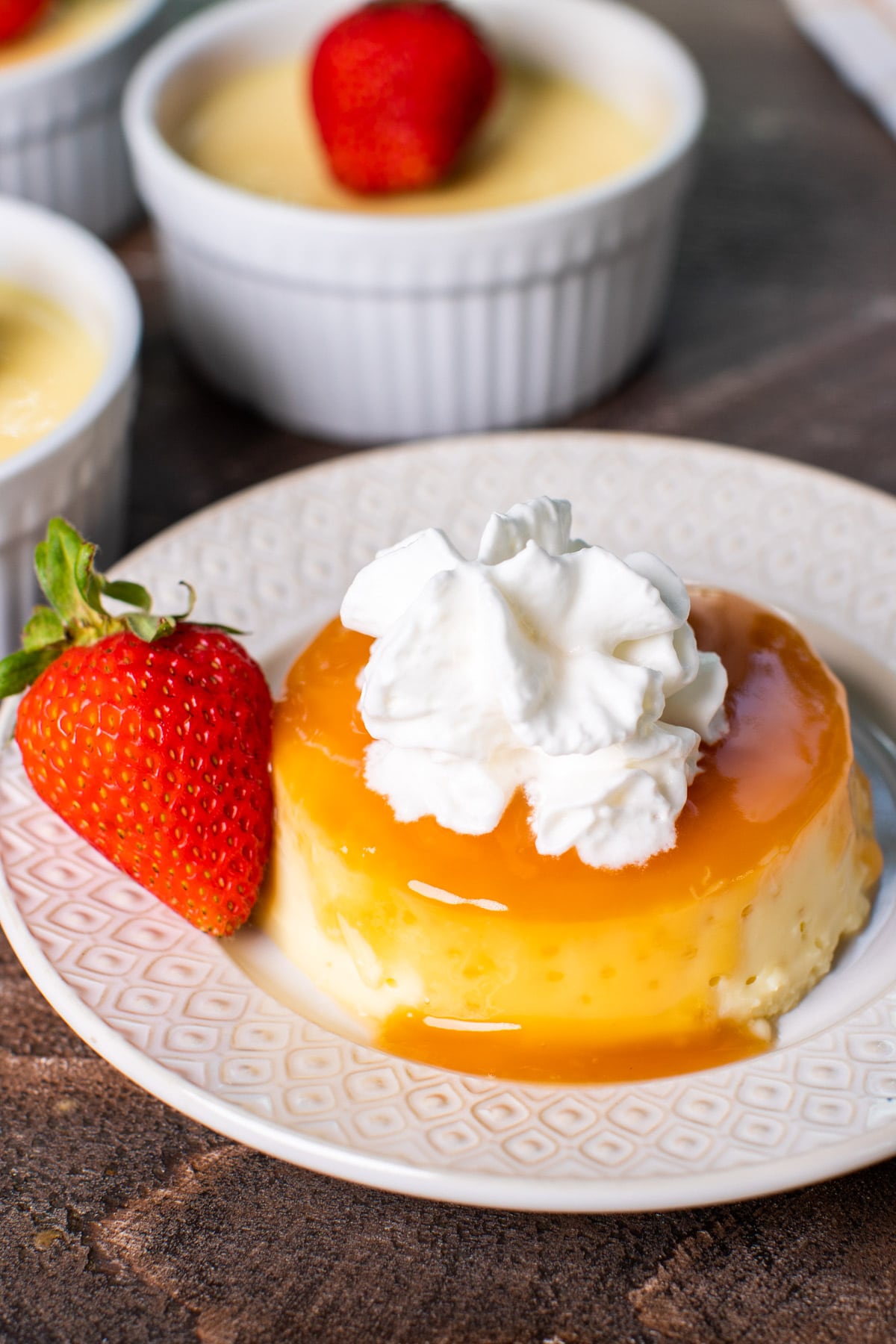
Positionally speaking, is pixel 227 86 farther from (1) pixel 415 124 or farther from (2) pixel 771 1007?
(2) pixel 771 1007

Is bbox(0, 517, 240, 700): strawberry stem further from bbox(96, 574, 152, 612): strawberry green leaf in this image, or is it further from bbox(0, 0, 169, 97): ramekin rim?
bbox(0, 0, 169, 97): ramekin rim

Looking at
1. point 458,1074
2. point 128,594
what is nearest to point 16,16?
point 128,594

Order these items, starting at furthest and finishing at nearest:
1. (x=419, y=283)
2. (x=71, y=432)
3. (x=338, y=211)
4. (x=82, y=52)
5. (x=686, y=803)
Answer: (x=82, y=52)
(x=338, y=211)
(x=419, y=283)
(x=71, y=432)
(x=686, y=803)

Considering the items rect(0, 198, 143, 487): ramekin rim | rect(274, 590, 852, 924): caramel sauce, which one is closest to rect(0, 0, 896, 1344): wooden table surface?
rect(274, 590, 852, 924): caramel sauce

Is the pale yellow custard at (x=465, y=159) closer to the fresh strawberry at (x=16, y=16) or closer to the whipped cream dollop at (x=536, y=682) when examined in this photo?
the fresh strawberry at (x=16, y=16)

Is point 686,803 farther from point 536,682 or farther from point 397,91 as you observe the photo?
point 397,91

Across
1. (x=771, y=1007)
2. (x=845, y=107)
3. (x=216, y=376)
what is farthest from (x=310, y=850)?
(x=845, y=107)
